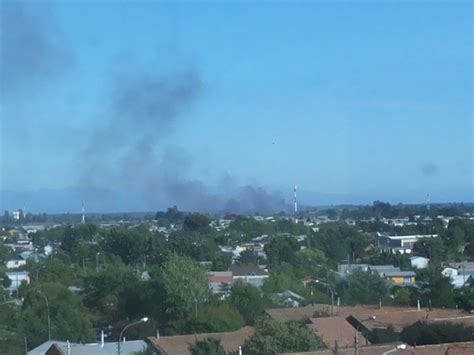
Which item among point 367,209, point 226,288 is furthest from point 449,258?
point 367,209

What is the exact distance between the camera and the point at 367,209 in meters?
108

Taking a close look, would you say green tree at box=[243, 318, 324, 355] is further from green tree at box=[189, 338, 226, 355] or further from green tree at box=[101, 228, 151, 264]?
green tree at box=[101, 228, 151, 264]

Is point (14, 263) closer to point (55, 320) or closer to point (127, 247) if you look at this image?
point (127, 247)

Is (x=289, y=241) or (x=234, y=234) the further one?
(x=234, y=234)

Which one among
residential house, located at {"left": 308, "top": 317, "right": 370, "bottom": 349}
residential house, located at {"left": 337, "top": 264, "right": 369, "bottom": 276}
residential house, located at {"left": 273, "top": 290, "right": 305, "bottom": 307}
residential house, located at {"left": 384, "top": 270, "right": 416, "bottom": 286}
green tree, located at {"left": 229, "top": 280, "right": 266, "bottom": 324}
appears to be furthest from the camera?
residential house, located at {"left": 384, "top": 270, "right": 416, "bottom": 286}

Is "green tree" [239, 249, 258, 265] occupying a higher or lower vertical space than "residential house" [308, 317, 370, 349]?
lower

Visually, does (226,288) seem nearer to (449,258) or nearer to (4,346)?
(4,346)

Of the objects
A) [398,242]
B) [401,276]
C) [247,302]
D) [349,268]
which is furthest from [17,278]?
[398,242]

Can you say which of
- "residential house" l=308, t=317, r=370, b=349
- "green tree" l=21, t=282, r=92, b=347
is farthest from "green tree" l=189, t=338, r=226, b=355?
"green tree" l=21, t=282, r=92, b=347

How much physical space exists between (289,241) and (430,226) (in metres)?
21.4

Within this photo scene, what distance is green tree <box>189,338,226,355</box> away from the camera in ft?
50.9

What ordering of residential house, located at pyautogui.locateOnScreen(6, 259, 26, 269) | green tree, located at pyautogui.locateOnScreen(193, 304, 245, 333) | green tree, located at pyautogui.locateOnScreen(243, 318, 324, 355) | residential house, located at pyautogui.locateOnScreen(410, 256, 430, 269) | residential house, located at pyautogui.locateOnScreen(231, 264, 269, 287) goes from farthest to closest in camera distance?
residential house, located at pyautogui.locateOnScreen(6, 259, 26, 269) → residential house, located at pyautogui.locateOnScreen(410, 256, 430, 269) → residential house, located at pyautogui.locateOnScreen(231, 264, 269, 287) → green tree, located at pyautogui.locateOnScreen(193, 304, 245, 333) → green tree, located at pyautogui.locateOnScreen(243, 318, 324, 355)

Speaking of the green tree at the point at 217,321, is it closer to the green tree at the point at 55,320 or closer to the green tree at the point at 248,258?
the green tree at the point at 55,320

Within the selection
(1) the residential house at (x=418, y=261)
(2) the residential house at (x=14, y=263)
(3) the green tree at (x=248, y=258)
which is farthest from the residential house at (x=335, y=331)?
(2) the residential house at (x=14, y=263)
